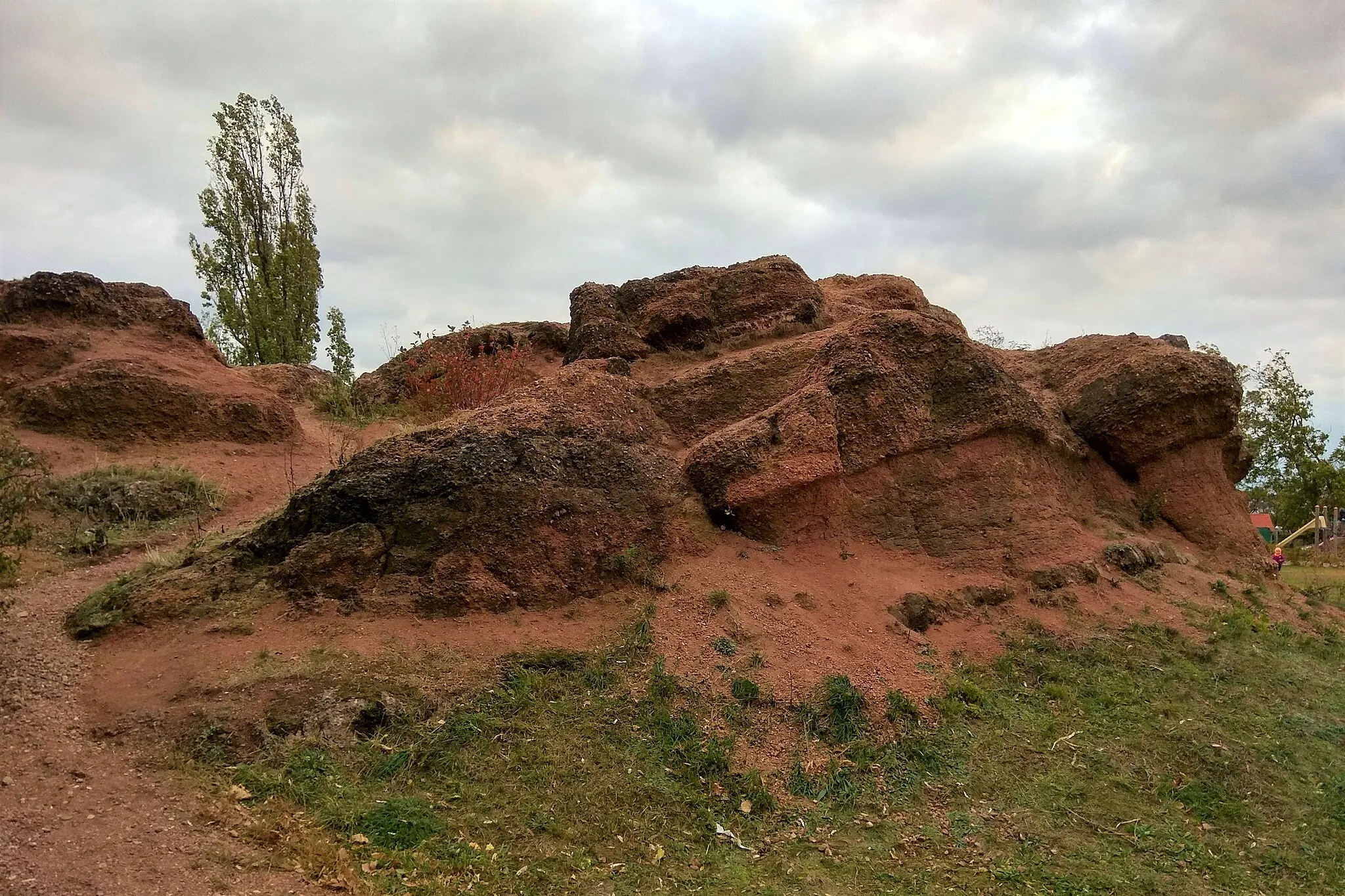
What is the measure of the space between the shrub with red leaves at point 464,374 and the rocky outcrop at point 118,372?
8.23 feet

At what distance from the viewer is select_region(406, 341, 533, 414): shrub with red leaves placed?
13844 millimetres

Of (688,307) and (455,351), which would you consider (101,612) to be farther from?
(455,351)

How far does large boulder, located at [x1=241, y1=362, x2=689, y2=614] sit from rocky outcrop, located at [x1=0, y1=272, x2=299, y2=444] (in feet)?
20.2

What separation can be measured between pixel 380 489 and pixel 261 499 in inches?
189

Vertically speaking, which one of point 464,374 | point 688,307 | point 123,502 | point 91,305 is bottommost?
point 123,502

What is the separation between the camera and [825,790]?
501 cm

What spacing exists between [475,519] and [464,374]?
8.30m

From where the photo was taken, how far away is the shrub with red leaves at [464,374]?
45.4 ft

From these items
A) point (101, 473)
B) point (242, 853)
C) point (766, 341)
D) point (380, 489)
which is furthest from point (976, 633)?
point (101, 473)

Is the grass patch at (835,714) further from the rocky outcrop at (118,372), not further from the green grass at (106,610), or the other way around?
the rocky outcrop at (118,372)

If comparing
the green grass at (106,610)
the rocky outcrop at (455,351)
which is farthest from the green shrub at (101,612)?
the rocky outcrop at (455,351)

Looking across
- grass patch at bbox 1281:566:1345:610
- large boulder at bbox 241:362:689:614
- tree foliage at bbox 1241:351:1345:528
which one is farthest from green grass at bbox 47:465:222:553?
tree foliage at bbox 1241:351:1345:528

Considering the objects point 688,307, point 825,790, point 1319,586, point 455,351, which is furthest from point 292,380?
point 1319,586

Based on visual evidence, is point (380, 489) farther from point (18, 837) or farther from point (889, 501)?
point (889, 501)
